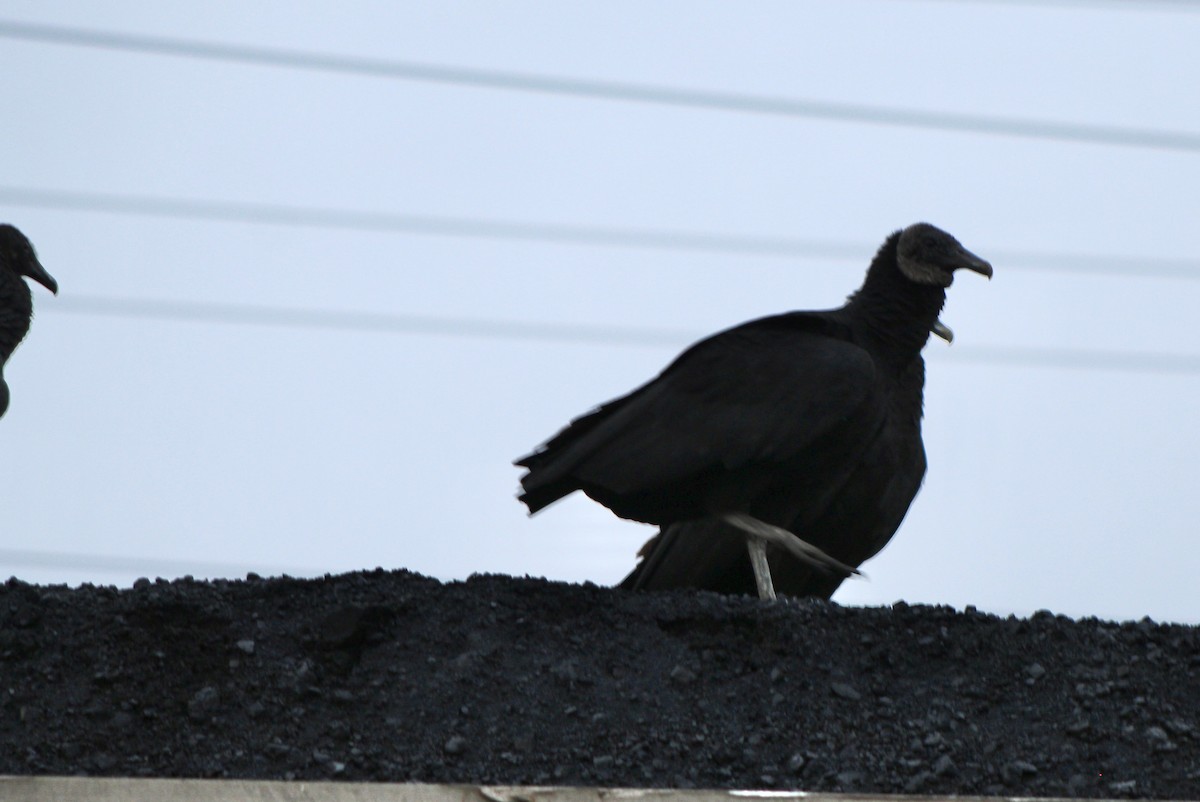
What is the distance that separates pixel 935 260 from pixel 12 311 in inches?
109

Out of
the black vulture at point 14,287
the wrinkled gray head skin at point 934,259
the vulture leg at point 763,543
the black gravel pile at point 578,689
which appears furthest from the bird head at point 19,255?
the wrinkled gray head skin at point 934,259

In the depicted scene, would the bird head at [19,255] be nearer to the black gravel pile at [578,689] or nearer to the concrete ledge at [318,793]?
the black gravel pile at [578,689]

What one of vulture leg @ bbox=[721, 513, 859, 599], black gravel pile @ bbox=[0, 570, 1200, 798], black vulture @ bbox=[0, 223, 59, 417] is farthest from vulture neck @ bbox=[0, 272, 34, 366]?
vulture leg @ bbox=[721, 513, 859, 599]

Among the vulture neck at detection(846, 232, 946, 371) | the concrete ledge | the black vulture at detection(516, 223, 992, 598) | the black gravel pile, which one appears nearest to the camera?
the concrete ledge

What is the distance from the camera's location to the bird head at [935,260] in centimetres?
478

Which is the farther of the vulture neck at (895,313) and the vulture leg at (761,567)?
the vulture neck at (895,313)

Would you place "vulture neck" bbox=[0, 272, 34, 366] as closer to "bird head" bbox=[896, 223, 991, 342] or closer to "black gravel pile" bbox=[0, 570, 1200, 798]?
"black gravel pile" bbox=[0, 570, 1200, 798]

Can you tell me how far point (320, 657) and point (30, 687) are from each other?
0.57 m

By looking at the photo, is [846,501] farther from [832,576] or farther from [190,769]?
[190,769]

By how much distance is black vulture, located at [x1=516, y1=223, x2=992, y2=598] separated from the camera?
4125mm

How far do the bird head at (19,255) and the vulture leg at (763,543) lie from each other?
2275 millimetres

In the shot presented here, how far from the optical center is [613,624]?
11.6 ft

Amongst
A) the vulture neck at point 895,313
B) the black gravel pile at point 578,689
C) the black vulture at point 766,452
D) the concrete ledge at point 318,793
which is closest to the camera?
the concrete ledge at point 318,793

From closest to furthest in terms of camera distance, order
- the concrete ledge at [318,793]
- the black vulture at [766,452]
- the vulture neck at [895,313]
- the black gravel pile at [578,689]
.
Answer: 1. the concrete ledge at [318,793]
2. the black gravel pile at [578,689]
3. the black vulture at [766,452]
4. the vulture neck at [895,313]
